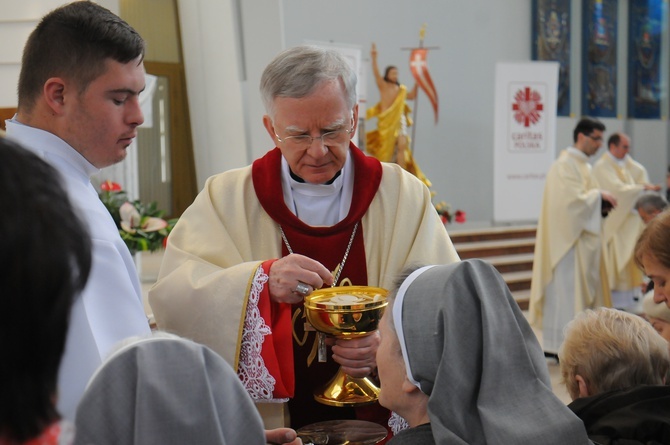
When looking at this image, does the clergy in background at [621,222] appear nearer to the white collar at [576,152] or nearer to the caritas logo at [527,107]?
the white collar at [576,152]

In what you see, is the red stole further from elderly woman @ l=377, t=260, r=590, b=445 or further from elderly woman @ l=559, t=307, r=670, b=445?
elderly woman @ l=377, t=260, r=590, b=445

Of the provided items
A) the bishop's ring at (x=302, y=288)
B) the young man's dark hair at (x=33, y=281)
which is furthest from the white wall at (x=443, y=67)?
the young man's dark hair at (x=33, y=281)

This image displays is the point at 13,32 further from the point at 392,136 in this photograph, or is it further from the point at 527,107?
the point at 527,107

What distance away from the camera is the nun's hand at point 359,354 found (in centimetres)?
217

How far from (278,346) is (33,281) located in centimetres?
158

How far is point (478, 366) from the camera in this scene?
1514mm

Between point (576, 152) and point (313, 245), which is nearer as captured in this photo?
point (313, 245)

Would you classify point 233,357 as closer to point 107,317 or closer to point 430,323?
point 107,317

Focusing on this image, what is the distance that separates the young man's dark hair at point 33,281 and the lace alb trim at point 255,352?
1439 mm

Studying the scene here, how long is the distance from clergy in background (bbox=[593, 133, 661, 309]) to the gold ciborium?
6.60m

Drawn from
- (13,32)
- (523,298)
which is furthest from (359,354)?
(523,298)

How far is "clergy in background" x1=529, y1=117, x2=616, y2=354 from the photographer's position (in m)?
7.77

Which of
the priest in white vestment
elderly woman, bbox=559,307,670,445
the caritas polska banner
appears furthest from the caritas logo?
the priest in white vestment

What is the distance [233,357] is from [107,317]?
60 centimetres
